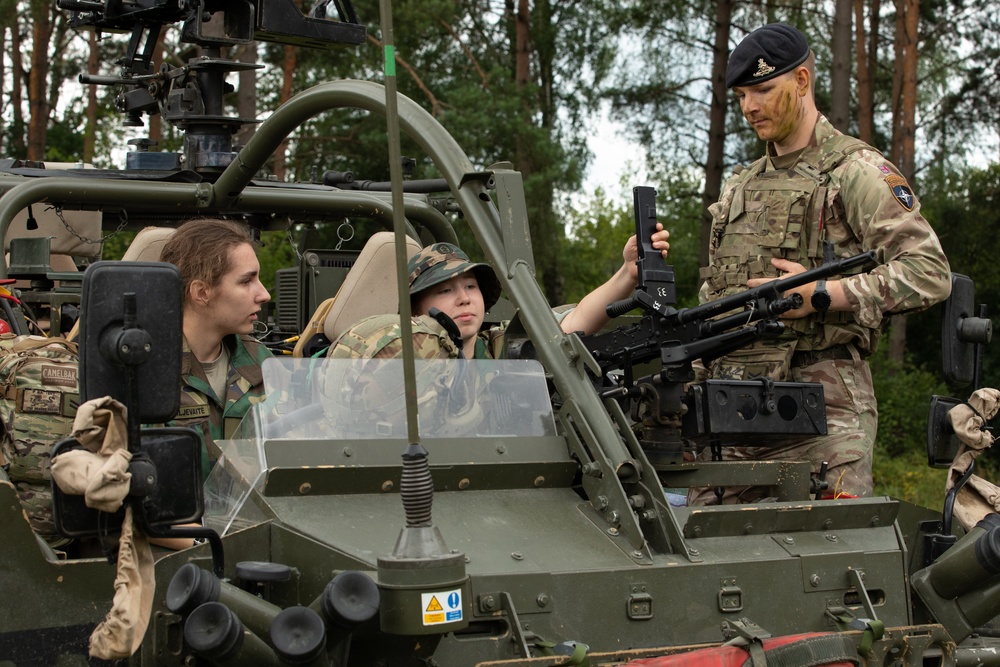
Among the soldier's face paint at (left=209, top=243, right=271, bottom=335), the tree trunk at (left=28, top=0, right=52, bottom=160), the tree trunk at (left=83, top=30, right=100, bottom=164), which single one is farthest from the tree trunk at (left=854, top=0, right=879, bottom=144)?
the soldier's face paint at (left=209, top=243, right=271, bottom=335)

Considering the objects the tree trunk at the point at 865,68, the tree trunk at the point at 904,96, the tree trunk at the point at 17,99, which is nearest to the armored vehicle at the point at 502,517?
the tree trunk at the point at 904,96

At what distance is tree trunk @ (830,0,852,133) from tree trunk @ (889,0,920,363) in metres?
2.03

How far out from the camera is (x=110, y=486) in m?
2.86

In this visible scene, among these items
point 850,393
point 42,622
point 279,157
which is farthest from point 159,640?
point 279,157

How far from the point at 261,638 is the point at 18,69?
23.5 metres

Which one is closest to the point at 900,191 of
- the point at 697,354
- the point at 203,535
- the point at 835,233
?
the point at 835,233

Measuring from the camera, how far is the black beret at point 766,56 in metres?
4.73

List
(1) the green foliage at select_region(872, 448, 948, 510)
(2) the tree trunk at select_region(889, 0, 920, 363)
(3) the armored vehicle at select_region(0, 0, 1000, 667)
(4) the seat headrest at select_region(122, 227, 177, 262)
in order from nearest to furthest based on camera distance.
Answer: (3) the armored vehicle at select_region(0, 0, 1000, 667) → (4) the seat headrest at select_region(122, 227, 177, 262) → (1) the green foliage at select_region(872, 448, 948, 510) → (2) the tree trunk at select_region(889, 0, 920, 363)

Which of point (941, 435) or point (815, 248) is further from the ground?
point (815, 248)

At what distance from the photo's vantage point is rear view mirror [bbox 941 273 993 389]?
434 cm

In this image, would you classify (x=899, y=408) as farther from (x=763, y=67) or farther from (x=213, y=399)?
(x=213, y=399)

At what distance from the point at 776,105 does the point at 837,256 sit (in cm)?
57

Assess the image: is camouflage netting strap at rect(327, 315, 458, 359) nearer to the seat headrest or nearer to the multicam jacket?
the multicam jacket

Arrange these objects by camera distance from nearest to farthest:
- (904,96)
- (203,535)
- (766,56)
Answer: (203,535), (766,56), (904,96)
